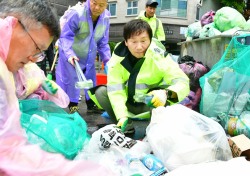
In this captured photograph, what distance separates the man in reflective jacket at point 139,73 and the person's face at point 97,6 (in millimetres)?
817

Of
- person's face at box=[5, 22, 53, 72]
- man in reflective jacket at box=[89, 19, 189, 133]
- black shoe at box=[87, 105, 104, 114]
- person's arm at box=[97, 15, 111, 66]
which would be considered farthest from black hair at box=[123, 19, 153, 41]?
black shoe at box=[87, 105, 104, 114]

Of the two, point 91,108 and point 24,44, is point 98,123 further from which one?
point 24,44

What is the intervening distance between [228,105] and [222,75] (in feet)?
0.88

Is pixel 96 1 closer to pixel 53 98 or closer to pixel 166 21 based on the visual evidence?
pixel 53 98

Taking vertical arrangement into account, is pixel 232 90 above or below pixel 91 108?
above

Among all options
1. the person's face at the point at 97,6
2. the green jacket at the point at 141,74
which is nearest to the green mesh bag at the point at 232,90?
the green jacket at the point at 141,74

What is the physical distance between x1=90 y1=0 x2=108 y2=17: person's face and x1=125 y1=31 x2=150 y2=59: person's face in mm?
950

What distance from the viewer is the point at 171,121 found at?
69.5 inches

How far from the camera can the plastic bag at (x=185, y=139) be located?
1.59 metres

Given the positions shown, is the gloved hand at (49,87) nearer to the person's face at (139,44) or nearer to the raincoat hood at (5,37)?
the person's face at (139,44)

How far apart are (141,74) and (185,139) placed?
93 centimetres

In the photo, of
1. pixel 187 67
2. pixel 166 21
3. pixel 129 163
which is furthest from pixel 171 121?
pixel 166 21

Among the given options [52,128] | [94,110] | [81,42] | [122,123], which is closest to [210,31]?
[81,42]

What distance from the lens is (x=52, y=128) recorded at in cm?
161
